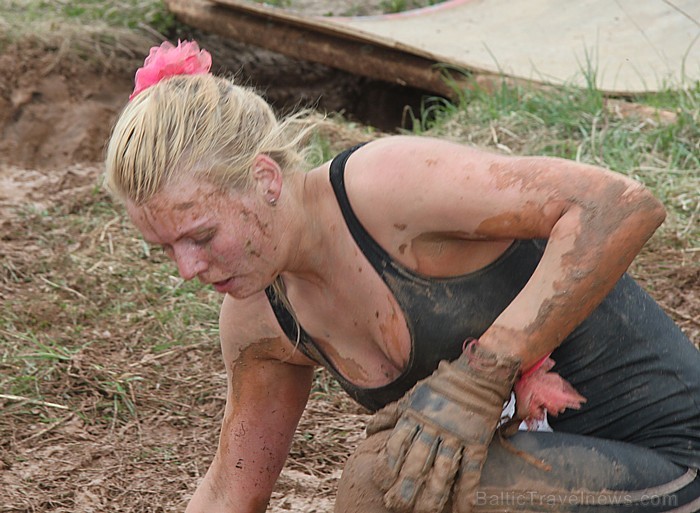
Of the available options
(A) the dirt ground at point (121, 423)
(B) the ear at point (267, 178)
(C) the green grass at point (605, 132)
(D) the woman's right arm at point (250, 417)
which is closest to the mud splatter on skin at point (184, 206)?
(B) the ear at point (267, 178)

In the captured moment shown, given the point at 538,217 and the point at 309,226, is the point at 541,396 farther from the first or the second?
the point at 309,226

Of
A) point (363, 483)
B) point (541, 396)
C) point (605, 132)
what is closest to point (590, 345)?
point (541, 396)

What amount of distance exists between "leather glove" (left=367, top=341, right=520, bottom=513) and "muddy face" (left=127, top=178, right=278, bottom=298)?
1.32ft

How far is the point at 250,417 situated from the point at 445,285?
0.61 meters

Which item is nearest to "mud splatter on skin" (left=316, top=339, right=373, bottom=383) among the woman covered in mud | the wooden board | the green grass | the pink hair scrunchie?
the woman covered in mud

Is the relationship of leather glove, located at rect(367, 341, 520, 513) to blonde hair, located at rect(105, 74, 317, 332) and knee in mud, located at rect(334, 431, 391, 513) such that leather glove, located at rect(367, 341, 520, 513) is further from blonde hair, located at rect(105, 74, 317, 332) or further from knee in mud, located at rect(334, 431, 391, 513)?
blonde hair, located at rect(105, 74, 317, 332)

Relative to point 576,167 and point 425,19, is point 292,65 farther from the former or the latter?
point 576,167

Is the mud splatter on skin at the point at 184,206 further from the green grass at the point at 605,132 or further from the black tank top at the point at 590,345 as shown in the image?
the green grass at the point at 605,132

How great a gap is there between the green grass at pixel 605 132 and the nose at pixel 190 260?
8.06 feet

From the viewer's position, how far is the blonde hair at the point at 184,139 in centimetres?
190

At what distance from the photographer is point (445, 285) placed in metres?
2.00

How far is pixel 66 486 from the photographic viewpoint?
9.65 ft

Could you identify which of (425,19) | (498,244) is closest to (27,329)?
(498,244)

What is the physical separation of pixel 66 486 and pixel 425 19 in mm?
4008
